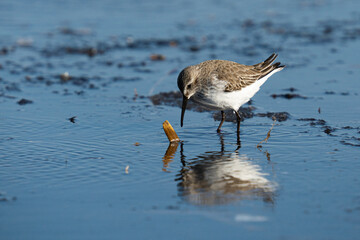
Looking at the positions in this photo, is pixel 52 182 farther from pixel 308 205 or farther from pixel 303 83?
pixel 303 83

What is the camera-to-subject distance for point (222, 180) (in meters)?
5.38

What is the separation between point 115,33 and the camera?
46.5 ft

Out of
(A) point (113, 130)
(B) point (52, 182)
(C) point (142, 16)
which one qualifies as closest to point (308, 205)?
(B) point (52, 182)

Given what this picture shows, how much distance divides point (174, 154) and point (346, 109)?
3192 mm

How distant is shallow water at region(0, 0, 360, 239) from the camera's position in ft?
14.5

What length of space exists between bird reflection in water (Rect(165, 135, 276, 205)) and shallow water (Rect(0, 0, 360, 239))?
0.7 inches

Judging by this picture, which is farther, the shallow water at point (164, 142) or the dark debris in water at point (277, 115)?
the dark debris in water at point (277, 115)

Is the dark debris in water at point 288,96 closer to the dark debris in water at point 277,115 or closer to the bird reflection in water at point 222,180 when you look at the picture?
the dark debris in water at point 277,115

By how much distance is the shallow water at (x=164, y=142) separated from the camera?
4.42m

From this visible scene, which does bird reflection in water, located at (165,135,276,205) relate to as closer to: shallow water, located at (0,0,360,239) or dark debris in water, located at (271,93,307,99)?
shallow water, located at (0,0,360,239)

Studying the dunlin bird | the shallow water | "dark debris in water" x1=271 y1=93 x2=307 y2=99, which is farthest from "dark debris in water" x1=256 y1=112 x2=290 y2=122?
"dark debris in water" x1=271 y1=93 x2=307 y2=99

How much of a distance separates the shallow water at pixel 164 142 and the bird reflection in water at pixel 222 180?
0.7 inches

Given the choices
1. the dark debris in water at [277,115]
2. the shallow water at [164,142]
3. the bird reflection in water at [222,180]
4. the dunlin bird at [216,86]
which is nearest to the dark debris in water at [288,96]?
the shallow water at [164,142]

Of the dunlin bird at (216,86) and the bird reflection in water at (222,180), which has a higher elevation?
the dunlin bird at (216,86)
